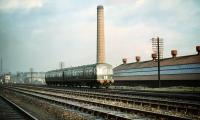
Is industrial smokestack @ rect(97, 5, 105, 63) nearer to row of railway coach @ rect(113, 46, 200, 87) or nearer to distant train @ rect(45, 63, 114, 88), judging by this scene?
row of railway coach @ rect(113, 46, 200, 87)

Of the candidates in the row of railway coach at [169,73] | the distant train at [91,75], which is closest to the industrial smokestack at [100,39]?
the row of railway coach at [169,73]

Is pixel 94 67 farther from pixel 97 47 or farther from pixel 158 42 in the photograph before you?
pixel 97 47

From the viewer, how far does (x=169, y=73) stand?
142ft

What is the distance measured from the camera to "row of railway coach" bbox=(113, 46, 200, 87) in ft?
127

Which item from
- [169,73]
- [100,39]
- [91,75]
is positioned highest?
[100,39]

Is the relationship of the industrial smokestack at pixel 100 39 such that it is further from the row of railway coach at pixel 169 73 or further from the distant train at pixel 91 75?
the distant train at pixel 91 75

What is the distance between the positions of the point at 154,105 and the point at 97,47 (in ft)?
142

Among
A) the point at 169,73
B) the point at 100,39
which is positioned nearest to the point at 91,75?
the point at 169,73

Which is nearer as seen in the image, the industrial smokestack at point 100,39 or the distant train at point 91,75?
the distant train at point 91,75

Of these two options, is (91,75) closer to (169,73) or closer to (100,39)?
(169,73)

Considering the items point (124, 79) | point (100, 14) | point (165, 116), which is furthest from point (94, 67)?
point (165, 116)

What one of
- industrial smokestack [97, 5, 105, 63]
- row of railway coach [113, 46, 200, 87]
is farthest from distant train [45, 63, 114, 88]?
industrial smokestack [97, 5, 105, 63]

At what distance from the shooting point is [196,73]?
1485 inches

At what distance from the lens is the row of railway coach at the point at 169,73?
127ft
